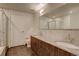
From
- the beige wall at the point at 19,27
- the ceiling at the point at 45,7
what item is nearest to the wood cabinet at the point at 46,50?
the beige wall at the point at 19,27

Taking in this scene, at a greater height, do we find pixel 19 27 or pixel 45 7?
pixel 45 7

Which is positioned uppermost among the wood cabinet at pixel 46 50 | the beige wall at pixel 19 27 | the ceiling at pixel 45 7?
the ceiling at pixel 45 7

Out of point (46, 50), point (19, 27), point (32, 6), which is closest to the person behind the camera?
point (32, 6)

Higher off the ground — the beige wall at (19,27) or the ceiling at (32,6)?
the ceiling at (32,6)

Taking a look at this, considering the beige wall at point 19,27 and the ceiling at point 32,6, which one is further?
the beige wall at point 19,27

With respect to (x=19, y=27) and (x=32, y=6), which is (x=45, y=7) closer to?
(x=32, y=6)

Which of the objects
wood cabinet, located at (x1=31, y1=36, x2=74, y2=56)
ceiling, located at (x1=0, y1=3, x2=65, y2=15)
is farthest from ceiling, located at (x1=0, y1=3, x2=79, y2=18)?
wood cabinet, located at (x1=31, y1=36, x2=74, y2=56)

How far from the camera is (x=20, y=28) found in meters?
1.43

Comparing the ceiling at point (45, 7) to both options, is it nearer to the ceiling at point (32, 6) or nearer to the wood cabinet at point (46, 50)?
the ceiling at point (32, 6)

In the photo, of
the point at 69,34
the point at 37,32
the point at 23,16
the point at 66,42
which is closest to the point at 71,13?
the point at 69,34

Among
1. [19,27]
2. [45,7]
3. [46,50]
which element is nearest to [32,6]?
[45,7]

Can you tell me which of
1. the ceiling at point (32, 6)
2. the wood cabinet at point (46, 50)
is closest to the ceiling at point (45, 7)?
the ceiling at point (32, 6)

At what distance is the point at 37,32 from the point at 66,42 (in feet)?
1.26

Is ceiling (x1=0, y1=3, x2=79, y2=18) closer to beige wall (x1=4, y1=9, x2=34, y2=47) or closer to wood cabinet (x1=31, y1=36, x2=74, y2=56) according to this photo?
beige wall (x1=4, y1=9, x2=34, y2=47)
